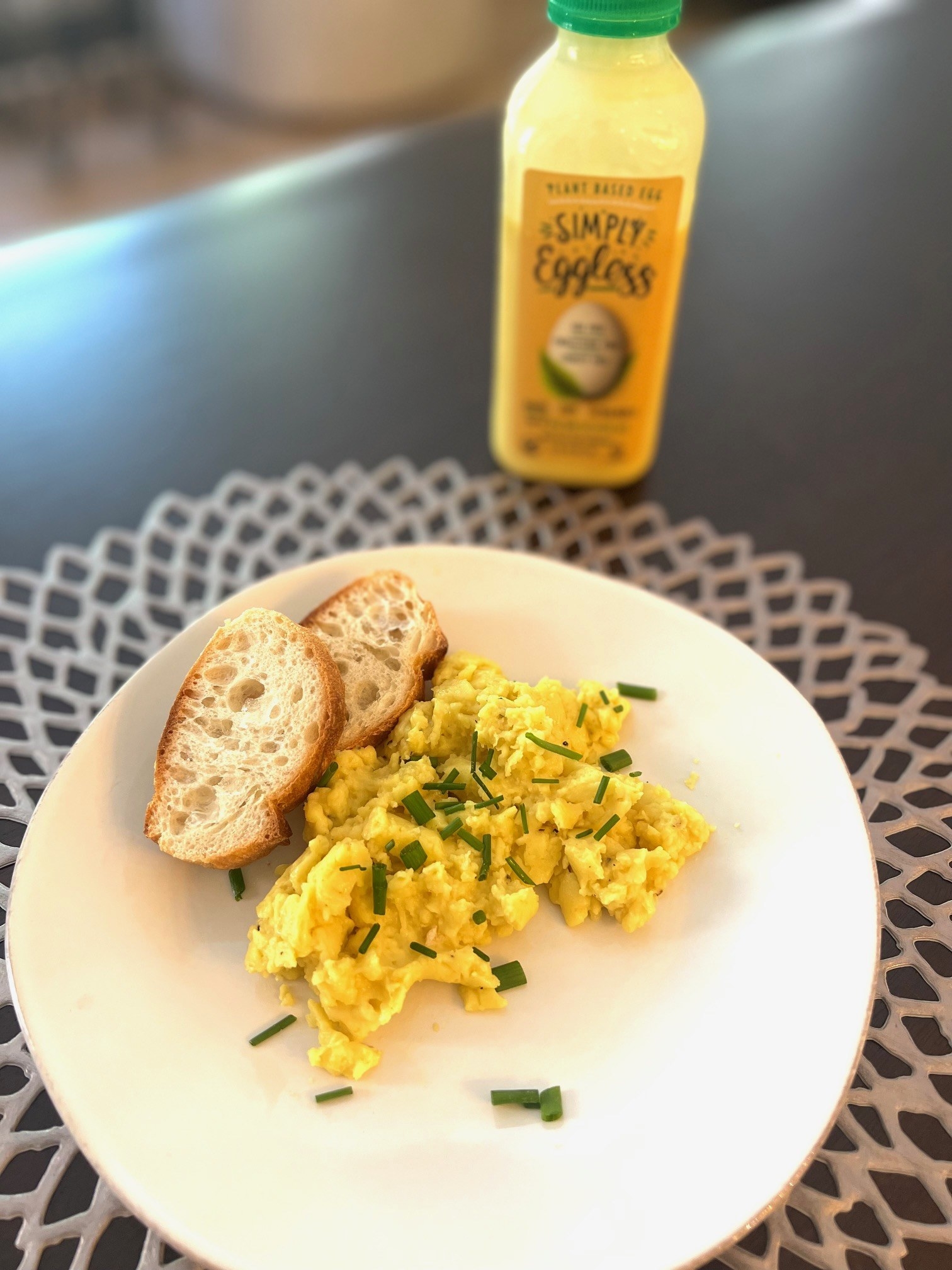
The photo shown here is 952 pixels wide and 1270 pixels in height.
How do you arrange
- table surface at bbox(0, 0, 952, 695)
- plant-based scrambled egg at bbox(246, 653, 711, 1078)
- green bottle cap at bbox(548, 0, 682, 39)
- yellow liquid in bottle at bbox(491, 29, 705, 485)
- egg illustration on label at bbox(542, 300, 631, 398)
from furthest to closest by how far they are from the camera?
table surface at bbox(0, 0, 952, 695) → egg illustration on label at bbox(542, 300, 631, 398) → yellow liquid in bottle at bbox(491, 29, 705, 485) → green bottle cap at bbox(548, 0, 682, 39) → plant-based scrambled egg at bbox(246, 653, 711, 1078)

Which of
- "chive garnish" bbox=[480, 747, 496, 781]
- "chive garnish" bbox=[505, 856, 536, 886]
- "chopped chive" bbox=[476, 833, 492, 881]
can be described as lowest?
"chive garnish" bbox=[505, 856, 536, 886]

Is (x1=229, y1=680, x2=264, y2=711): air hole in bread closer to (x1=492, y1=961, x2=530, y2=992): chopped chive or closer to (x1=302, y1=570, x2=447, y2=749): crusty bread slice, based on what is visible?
(x1=302, y1=570, x2=447, y2=749): crusty bread slice

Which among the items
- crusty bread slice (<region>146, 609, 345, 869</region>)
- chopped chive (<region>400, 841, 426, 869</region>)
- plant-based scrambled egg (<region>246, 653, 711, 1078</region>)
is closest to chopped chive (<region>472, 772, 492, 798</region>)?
plant-based scrambled egg (<region>246, 653, 711, 1078</region>)

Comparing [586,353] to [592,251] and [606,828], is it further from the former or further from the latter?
[606,828]

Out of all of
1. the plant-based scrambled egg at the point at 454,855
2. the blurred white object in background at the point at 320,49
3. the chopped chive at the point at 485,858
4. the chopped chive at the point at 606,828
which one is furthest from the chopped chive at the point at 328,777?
the blurred white object in background at the point at 320,49

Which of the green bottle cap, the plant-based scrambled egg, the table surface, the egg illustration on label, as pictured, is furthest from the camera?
the table surface

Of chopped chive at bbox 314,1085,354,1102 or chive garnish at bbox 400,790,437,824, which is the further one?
chive garnish at bbox 400,790,437,824
